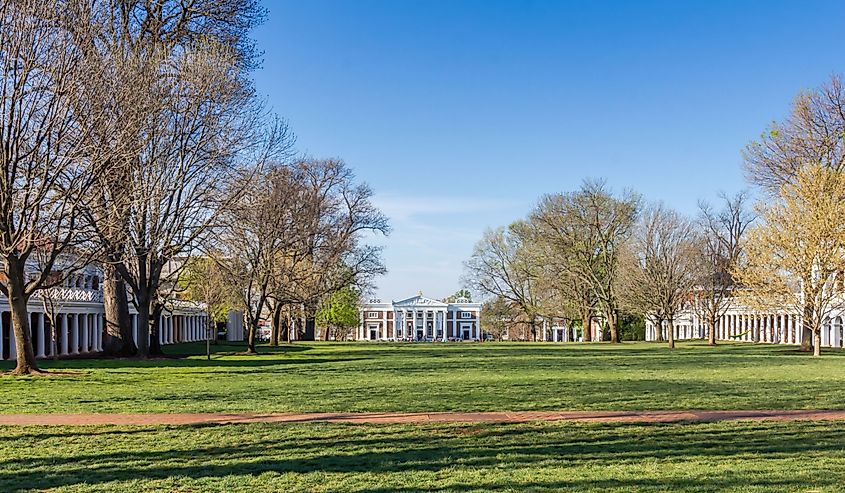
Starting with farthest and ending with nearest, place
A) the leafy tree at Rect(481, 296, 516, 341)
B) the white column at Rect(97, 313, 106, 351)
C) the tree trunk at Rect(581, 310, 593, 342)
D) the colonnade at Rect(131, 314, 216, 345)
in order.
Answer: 1. the leafy tree at Rect(481, 296, 516, 341)
2. the colonnade at Rect(131, 314, 216, 345)
3. the tree trunk at Rect(581, 310, 593, 342)
4. the white column at Rect(97, 313, 106, 351)

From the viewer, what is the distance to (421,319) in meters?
156

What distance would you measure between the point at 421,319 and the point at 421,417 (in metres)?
141

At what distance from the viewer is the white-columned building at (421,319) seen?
155000 mm

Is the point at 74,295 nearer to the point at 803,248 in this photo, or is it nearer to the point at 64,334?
the point at 64,334

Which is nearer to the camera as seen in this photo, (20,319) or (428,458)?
(428,458)

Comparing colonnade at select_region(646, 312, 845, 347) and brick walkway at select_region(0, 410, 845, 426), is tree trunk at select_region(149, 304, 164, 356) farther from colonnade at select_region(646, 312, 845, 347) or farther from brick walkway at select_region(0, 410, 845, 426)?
colonnade at select_region(646, 312, 845, 347)

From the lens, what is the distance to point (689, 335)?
11362 centimetres

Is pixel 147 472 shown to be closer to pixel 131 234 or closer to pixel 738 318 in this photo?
pixel 131 234

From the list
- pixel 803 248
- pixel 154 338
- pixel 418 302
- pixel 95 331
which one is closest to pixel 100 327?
pixel 95 331

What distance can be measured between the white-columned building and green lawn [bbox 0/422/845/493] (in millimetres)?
139716

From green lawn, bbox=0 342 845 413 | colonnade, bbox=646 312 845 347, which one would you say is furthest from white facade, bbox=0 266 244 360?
colonnade, bbox=646 312 845 347

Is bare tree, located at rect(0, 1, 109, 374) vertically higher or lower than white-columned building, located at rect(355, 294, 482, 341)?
higher

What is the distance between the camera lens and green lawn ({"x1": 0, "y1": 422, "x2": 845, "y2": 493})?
9.30 m

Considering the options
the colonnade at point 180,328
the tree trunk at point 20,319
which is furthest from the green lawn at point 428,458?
the colonnade at point 180,328
